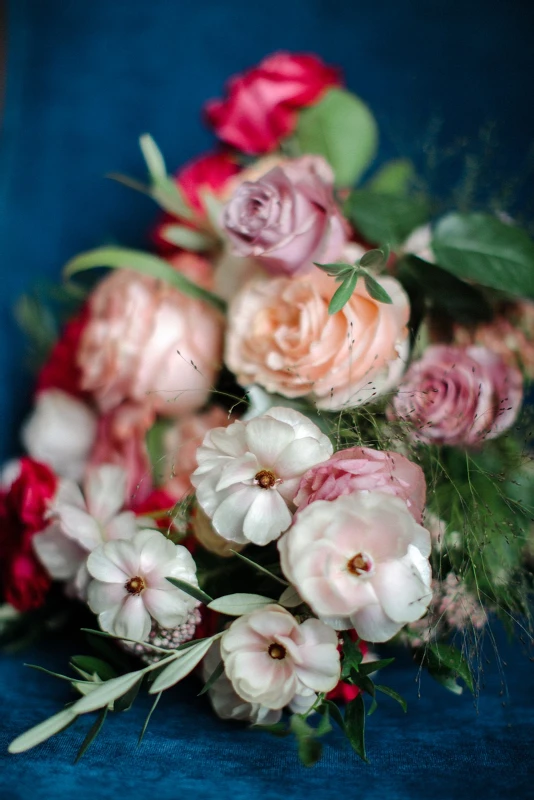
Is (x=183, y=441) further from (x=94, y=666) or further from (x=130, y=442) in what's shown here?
(x=94, y=666)

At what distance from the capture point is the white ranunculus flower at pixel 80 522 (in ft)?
1.85

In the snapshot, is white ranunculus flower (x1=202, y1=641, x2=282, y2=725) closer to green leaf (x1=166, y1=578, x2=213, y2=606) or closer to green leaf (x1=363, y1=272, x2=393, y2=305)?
green leaf (x1=166, y1=578, x2=213, y2=606)

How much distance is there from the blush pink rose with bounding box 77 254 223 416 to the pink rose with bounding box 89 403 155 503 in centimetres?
2

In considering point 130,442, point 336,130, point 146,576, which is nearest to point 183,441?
point 130,442

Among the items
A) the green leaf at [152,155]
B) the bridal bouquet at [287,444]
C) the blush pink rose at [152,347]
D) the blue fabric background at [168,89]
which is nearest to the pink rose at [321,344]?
the bridal bouquet at [287,444]

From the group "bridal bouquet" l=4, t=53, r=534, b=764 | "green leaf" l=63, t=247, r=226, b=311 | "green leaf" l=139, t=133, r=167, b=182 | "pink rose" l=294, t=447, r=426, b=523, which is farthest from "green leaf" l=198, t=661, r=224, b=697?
"green leaf" l=139, t=133, r=167, b=182

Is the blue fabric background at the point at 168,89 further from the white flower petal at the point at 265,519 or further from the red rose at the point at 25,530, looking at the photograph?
the white flower petal at the point at 265,519

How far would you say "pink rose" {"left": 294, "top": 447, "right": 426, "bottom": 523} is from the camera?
0.44 m

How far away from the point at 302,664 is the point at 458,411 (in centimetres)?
25

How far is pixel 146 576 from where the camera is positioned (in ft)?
1.56

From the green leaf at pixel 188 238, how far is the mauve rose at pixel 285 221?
150 millimetres

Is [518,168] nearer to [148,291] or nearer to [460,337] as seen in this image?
Result: [460,337]

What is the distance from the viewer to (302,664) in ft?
1.42

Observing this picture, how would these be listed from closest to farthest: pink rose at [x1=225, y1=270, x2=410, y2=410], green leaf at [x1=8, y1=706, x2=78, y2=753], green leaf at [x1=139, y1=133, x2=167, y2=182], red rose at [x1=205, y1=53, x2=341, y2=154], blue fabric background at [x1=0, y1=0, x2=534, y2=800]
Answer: green leaf at [x1=8, y1=706, x2=78, y2=753], pink rose at [x1=225, y1=270, x2=410, y2=410], green leaf at [x1=139, y1=133, x2=167, y2=182], red rose at [x1=205, y1=53, x2=341, y2=154], blue fabric background at [x1=0, y1=0, x2=534, y2=800]
